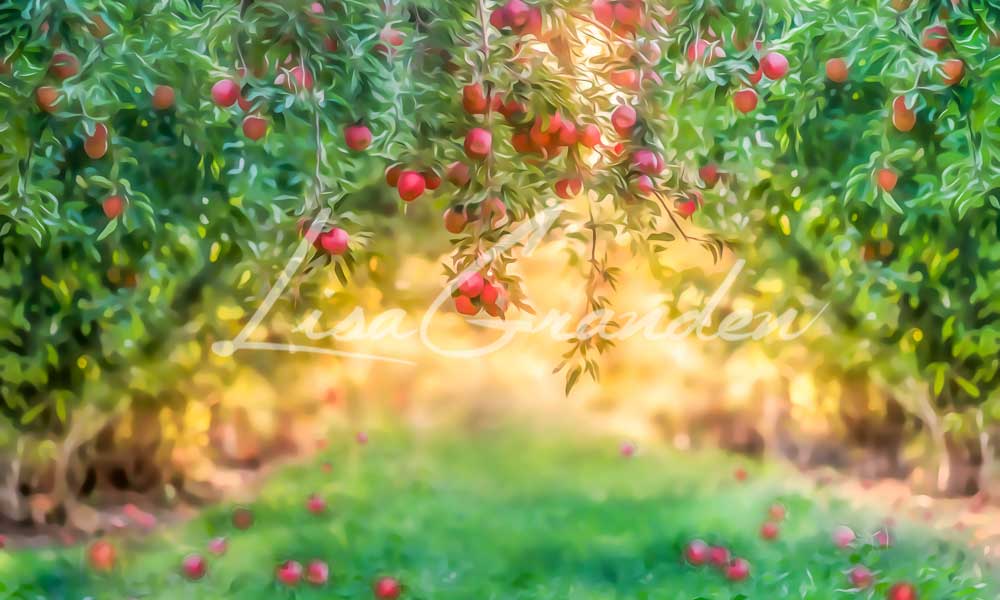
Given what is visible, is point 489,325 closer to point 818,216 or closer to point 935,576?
point 818,216

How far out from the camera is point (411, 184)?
1846 millimetres

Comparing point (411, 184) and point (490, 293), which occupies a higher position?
point (411, 184)

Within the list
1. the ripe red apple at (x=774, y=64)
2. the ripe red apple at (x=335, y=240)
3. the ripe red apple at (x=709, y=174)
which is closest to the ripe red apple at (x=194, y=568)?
the ripe red apple at (x=335, y=240)

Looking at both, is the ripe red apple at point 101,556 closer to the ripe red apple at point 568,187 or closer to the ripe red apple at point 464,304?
the ripe red apple at point 464,304

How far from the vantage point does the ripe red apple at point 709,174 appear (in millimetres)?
2096

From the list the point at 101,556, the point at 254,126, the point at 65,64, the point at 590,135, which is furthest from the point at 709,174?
the point at 101,556

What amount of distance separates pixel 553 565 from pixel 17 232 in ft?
4.51

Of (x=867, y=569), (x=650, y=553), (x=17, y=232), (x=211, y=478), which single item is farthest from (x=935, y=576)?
(x=17, y=232)

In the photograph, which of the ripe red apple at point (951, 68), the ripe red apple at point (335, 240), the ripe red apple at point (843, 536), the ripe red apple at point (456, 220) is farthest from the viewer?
the ripe red apple at point (843, 536)

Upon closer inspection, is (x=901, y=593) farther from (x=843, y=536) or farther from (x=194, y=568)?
(x=194, y=568)

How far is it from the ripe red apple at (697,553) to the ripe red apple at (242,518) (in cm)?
99

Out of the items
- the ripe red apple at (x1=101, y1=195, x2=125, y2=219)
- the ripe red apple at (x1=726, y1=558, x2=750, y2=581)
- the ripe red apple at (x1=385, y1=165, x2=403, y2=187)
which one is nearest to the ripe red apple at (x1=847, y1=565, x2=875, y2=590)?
the ripe red apple at (x1=726, y1=558, x2=750, y2=581)

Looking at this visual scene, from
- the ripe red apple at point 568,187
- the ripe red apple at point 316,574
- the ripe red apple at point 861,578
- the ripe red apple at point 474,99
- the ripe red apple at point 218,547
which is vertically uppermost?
the ripe red apple at point 474,99

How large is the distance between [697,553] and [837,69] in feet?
3.76
